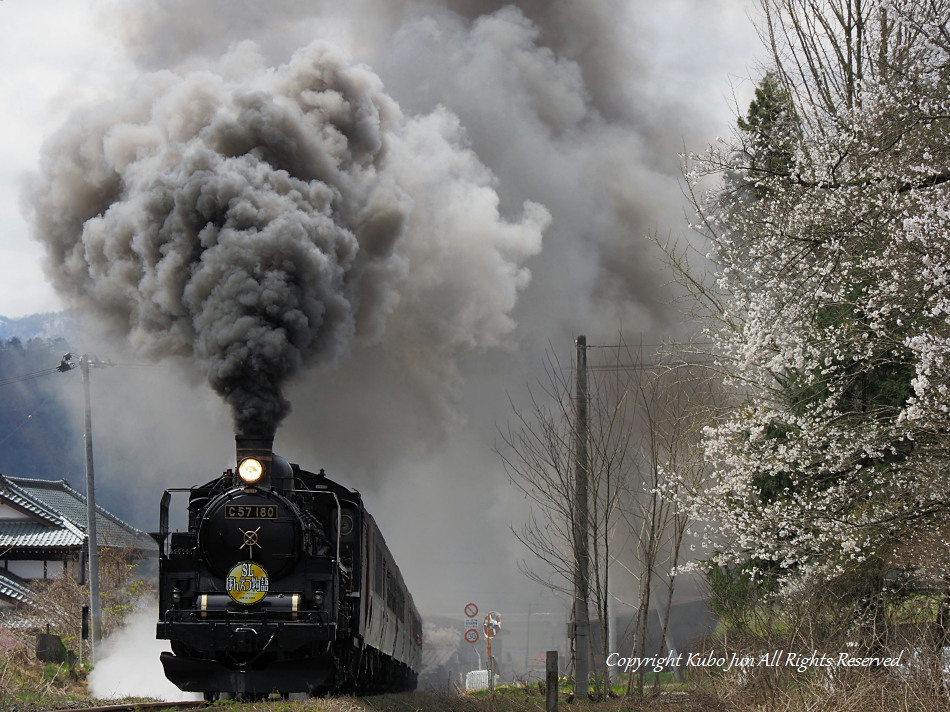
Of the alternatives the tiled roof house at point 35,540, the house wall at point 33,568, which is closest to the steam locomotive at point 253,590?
the tiled roof house at point 35,540

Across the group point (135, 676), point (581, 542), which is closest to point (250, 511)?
point (135, 676)

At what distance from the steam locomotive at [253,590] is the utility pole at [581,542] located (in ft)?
14.0

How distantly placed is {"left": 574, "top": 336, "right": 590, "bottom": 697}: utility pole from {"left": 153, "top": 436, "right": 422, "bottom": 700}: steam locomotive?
427 centimetres

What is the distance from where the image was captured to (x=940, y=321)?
820 centimetres

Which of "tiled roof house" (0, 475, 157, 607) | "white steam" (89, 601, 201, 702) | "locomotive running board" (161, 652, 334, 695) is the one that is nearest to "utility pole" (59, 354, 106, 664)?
"white steam" (89, 601, 201, 702)

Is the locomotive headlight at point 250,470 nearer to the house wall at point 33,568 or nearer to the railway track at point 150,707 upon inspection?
the railway track at point 150,707

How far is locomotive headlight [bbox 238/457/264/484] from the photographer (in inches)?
360

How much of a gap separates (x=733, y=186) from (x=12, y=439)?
65243mm

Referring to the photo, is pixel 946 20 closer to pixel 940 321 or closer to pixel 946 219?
pixel 946 219

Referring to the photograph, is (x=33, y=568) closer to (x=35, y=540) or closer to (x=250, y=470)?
(x=35, y=540)

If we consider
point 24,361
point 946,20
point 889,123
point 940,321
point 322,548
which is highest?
point 24,361

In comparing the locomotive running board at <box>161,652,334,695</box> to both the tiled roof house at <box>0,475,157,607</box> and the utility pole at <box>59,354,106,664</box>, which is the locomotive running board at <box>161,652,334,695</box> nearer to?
the utility pole at <box>59,354,106,664</box>

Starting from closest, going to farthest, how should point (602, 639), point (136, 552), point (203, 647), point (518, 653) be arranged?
point (203, 647)
point (602, 639)
point (136, 552)
point (518, 653)

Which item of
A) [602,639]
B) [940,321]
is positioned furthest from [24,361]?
[940,321]
